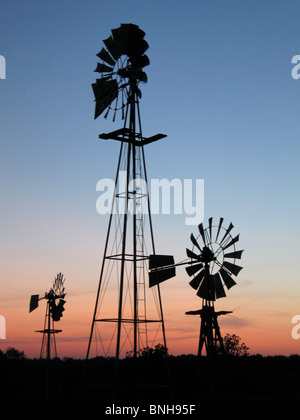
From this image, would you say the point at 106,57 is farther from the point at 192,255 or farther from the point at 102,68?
the point at 192,255

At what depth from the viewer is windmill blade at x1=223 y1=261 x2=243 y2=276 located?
2108 centimetres

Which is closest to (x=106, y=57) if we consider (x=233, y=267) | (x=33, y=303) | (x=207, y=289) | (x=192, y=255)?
(x=192, y=255)

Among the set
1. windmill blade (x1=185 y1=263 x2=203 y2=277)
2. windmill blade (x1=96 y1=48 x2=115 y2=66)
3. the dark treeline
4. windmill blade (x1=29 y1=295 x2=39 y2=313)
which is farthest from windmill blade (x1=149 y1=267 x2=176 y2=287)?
the dark treeline

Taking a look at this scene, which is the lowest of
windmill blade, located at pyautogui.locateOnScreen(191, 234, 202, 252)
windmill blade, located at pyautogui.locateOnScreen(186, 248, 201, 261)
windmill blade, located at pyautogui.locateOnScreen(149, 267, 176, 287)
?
windmill blade, located at pyautogui.locateOnScreen(149, 267, 176, 287)

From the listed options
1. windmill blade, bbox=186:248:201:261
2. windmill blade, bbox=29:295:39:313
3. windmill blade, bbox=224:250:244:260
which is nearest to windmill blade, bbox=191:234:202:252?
windmill blade, bbox=186:248:201:261

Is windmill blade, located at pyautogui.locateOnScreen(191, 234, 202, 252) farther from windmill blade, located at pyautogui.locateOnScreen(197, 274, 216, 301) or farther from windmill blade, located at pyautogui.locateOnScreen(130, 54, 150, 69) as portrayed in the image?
windmill blade, located at pyautogui.locateOnScreen(130, 54, 150, 69)

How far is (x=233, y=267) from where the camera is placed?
21203 millimetres

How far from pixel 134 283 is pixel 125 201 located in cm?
304

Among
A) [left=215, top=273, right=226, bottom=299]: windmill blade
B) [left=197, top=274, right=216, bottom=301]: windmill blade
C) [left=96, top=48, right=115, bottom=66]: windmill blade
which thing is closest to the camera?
[left=197, top=274, right=216, bottom=301]: windmill blade

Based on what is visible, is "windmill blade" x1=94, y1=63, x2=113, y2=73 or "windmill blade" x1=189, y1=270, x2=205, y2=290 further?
"windmill blade" x1=94, y1=63, x2=113, y2=73

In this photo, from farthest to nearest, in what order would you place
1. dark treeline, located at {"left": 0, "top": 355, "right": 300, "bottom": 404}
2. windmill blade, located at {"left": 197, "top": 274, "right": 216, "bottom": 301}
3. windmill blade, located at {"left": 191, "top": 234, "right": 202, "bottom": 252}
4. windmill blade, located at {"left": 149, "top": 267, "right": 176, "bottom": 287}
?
dark treeline, located at {"left": 0, "top": 355, "right": 300, "bottom": 404} → windmill blade, located at {"left": 149, "top": 267, "right": 176, "bottom": 287} → windmill blade, located at {"left": 191, "top": 234, "right": 202, "bottom": 252} → windmill blade, located at {"left": 197, "top": 274, "right": 216, "bottom": 301}

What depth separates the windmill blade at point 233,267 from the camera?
21.1 metres

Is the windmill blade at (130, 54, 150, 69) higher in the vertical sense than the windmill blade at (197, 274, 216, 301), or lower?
higher

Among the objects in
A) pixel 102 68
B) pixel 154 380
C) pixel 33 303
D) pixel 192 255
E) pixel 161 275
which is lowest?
pixel 154 380
